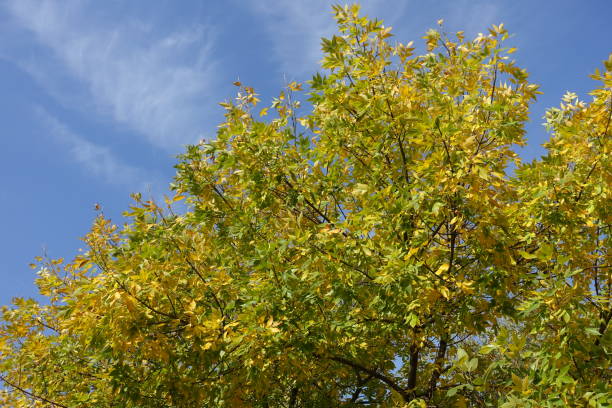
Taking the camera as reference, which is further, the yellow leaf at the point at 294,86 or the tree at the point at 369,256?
the yellow leaf at the point at 294,86

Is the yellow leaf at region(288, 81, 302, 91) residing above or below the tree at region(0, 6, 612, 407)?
above

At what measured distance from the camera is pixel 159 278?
476 centimetres

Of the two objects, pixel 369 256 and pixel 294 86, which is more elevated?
pixel 294 86

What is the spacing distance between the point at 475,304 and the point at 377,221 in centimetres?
150

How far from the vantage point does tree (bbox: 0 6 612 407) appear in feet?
14.8

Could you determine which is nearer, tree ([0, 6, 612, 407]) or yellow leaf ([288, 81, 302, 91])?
tree ([0, 6, 612, 407])

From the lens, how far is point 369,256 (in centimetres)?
497

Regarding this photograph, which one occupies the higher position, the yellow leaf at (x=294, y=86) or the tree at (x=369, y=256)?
the yellow leaf at (x=294, y=86)

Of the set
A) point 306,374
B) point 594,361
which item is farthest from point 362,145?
point 594,361

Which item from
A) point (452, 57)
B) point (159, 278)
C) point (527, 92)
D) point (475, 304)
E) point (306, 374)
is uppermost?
point (452, 57)

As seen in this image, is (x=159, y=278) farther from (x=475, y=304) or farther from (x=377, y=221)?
(x=475, y=304)

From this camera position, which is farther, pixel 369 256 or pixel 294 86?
pixel 294 86

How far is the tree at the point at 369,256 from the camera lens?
4496 millimetres

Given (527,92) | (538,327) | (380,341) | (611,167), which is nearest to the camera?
(538,327)
